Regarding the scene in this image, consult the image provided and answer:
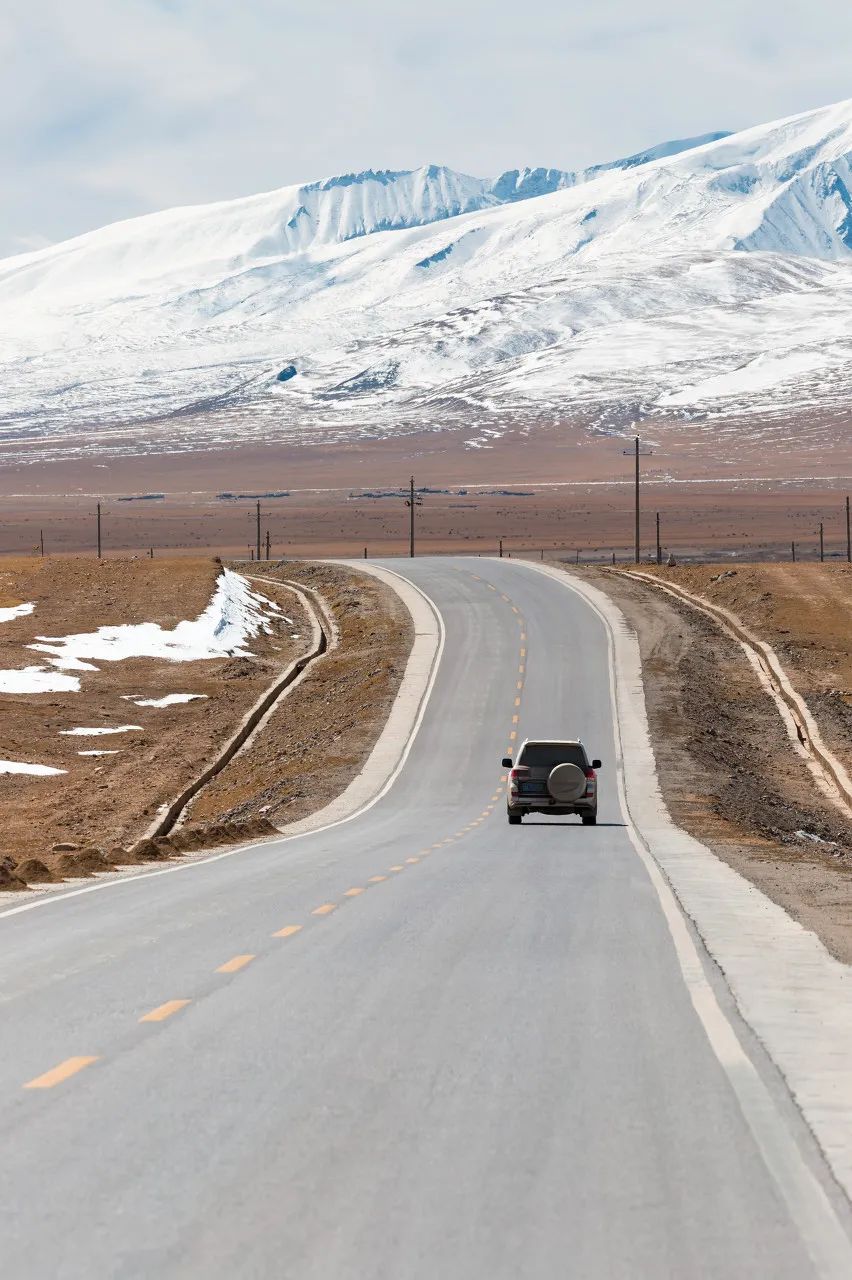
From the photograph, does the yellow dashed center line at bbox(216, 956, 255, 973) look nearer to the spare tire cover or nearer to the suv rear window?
the spare tire cover

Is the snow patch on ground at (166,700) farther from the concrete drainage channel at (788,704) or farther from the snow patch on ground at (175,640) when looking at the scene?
the concrete drainage channel at (788,704)

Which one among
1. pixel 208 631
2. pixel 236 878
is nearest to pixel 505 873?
pixel 236 878

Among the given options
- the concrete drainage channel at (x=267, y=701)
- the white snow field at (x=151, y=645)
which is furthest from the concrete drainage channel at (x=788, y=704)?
the white snow field at (x=151, y=645)

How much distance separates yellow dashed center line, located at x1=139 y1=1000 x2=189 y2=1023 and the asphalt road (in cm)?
3

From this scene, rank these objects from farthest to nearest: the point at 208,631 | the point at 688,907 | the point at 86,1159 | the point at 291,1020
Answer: the point at 208,631
the point at 688,907
the point at 291,1020
the point at 86,1159

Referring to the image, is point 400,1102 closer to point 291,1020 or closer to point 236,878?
point 291,1020

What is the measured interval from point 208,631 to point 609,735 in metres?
26.7

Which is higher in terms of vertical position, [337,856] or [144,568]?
[144,568]

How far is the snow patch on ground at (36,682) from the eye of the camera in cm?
6178

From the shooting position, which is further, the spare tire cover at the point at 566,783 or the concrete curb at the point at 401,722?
the concrete curb at the point at 401,722

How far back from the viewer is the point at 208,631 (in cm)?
7512

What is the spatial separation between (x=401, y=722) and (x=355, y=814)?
1736 cm

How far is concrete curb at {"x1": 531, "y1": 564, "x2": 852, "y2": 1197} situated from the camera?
28.3ft

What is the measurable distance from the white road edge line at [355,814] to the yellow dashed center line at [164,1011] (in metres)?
6.25
